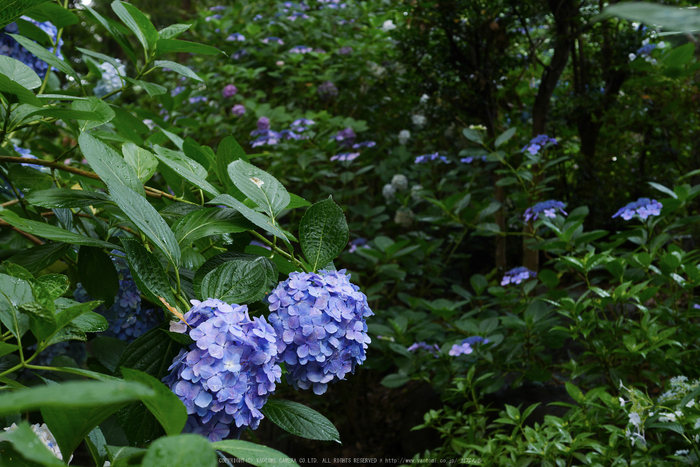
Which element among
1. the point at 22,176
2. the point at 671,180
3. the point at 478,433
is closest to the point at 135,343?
the point at 22,176

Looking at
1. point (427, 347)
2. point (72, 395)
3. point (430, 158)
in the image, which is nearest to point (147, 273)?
point (72, 395)

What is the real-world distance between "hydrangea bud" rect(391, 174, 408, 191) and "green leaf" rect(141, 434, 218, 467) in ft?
7.71

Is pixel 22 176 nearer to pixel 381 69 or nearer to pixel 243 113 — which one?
pixel 243 113

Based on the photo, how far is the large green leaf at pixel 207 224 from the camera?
0.62m

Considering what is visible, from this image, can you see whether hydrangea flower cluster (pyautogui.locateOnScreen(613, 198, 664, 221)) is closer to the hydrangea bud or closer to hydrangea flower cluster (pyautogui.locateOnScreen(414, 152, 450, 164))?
hydrangea flower cluster (pyautogui.locateOnScreen(414, 152, 450, 164))

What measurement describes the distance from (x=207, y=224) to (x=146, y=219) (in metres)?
0.11

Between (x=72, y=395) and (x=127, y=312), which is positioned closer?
(x=72, y=395)

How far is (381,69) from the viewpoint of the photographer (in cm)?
315

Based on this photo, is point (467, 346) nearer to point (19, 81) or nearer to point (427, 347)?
point (427, 347)

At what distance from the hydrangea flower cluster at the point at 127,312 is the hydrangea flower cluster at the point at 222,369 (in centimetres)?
25

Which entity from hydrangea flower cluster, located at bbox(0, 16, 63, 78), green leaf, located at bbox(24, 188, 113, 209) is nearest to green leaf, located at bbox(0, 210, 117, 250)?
green leaf, located at bbox(24, 188, 113, 209)

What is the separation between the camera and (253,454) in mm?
401

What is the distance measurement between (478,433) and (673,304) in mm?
681

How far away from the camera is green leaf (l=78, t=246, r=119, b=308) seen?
0.73 m
